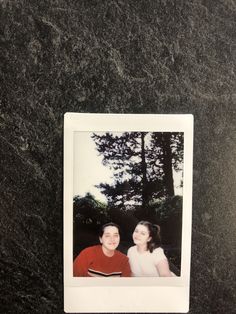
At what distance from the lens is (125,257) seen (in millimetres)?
628

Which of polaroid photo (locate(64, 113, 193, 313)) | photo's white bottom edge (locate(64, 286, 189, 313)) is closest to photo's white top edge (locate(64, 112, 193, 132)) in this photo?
polaroid photo (locate(64, 113, 193, 313))

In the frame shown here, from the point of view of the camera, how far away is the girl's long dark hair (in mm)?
625

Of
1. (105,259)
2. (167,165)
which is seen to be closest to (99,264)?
(105,259)

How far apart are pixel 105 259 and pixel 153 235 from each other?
0.26 feet

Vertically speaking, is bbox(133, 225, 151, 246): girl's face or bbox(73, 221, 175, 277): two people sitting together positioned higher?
bbox(133, 225, 151, 246): girl's face

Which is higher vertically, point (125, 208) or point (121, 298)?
point (125, 208)

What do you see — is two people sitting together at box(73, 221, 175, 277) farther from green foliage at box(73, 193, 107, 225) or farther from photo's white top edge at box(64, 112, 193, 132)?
photo's white top edge at box(64, 112, 193, 132)

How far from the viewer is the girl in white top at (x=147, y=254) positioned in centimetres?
63

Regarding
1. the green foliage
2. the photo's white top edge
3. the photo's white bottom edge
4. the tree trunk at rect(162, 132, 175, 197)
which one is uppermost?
the photo's white top edge

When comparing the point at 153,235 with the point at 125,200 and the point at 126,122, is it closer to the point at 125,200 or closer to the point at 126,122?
the point at 125,200

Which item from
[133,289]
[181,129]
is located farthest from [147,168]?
[133,289]

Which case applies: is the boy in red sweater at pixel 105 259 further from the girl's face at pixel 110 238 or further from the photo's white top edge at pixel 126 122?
the photo's white top edge at pixel 126 122

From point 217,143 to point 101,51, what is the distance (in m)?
0.22

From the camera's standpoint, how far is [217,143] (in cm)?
63
